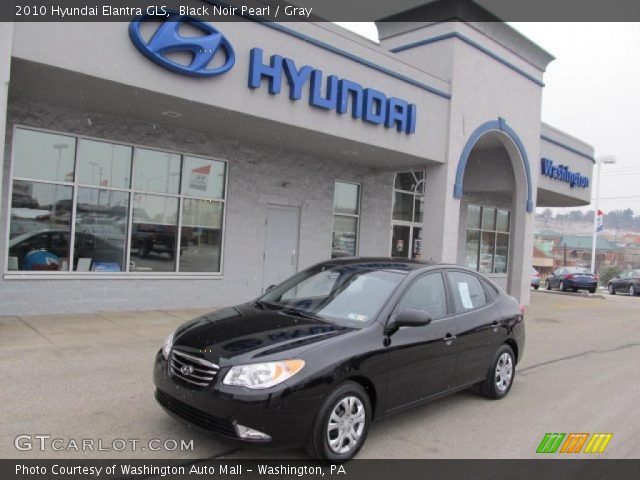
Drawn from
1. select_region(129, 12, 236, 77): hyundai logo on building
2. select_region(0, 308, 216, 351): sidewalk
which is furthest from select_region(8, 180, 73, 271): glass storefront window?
select_region(129, 12, 236, 77): hyundai logo on building

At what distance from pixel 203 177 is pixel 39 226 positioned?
3324mm

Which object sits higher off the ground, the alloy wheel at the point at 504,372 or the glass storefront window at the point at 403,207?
the glass storefront window at the point at 403,207

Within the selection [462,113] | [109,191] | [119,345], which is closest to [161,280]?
[109,191]

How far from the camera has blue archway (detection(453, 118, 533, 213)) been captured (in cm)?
1335

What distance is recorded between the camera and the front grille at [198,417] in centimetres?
391

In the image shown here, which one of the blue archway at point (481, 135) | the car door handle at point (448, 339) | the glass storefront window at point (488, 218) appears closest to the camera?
the car door handle at point (448, 339)

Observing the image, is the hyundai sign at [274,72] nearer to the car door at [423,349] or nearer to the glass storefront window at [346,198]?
the glass storefront window at [346,198]

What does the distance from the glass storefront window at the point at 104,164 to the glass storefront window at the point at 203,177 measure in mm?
1228

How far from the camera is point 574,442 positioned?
16.4ft

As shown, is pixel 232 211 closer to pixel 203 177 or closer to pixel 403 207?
pixel 203 177

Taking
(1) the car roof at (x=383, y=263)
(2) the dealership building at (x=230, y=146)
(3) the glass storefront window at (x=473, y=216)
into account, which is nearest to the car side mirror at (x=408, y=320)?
(1) the car roof at (x=383, y=263)

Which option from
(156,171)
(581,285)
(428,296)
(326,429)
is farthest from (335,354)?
(581,285)

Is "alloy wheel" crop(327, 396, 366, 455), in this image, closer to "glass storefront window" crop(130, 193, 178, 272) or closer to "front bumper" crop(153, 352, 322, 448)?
"front bumper" crop(153, 352, 322, 448)

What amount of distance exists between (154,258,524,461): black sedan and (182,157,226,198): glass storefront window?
5.80 metres
